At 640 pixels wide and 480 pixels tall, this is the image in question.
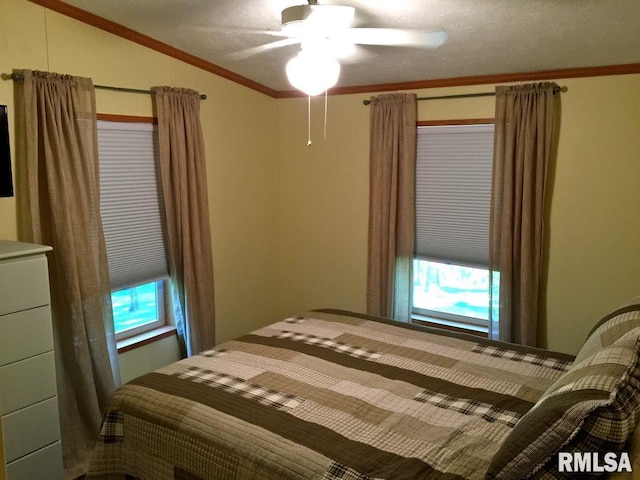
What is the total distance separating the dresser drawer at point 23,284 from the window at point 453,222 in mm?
2540

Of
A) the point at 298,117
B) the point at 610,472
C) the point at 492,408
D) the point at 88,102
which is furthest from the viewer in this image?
the point at 298,117

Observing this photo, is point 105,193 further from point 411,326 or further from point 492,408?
point 492,408

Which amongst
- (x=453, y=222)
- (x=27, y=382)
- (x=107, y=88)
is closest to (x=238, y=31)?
(x=107, y=88)

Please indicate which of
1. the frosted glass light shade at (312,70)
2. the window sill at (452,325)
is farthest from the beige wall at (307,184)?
the frosted glass light shade at (312,70)

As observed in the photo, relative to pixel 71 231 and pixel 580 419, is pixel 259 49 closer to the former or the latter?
pixel 71 231

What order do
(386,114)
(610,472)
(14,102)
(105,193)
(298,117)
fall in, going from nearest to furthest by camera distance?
(610,472) → (14,102) → (105,193) → (386,114) → (298,117)

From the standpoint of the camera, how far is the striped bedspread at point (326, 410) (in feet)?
6.16

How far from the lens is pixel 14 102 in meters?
2.90

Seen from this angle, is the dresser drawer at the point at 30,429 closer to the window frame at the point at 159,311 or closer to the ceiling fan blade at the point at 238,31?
the window frame at the point at 159,311

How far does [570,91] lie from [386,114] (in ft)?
4.08

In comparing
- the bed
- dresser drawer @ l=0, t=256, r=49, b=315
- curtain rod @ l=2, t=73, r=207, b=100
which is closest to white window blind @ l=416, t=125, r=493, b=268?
the bed

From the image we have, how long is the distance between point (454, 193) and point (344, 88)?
121 centimetres

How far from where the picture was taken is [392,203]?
4.03 metres

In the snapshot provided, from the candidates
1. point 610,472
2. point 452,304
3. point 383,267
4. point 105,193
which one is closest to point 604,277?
point 452,304
